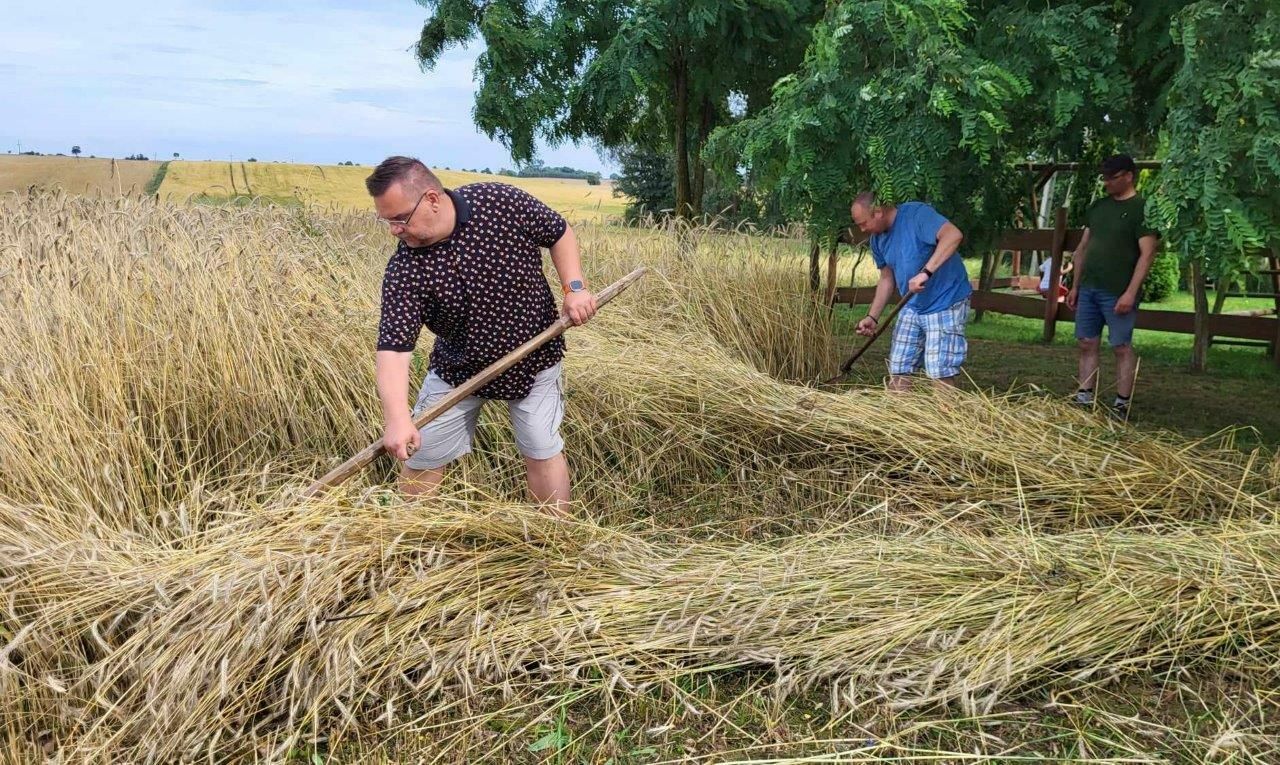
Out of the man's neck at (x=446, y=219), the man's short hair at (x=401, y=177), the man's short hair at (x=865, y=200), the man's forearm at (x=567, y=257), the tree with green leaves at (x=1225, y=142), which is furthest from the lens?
the man's short hair at (x=865, y=200)

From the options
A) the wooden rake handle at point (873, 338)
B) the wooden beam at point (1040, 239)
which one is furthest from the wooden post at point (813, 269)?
the wooden beam at point (1040, 239)

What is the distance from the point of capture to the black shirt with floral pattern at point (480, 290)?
268 cm

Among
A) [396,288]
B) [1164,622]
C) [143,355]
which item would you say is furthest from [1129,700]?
[143,355]

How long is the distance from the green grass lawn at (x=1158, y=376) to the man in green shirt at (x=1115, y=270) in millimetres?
185

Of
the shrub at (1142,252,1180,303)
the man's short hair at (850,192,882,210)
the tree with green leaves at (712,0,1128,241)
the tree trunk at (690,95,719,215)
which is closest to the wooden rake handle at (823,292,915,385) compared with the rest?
the man's short hair at (850,192,882,210)

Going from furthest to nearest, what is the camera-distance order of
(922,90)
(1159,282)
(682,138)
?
1. (1159,282)
2. (682,138)
3. (922,90)

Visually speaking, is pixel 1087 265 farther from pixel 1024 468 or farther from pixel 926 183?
pixel 1024 468

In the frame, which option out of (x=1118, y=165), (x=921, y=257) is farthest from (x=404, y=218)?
(x=1118, y=165)

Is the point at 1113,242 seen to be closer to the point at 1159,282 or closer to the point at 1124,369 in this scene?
the point at 1124,369

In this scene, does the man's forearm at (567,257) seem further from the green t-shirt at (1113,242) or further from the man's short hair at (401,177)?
the green t-shirt at (1113,242)

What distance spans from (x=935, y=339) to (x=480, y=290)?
264cm

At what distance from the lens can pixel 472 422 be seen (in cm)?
309

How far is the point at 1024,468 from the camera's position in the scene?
137 inches

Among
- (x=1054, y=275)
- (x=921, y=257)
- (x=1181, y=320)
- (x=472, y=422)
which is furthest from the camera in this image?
(x=1054, y=275)
